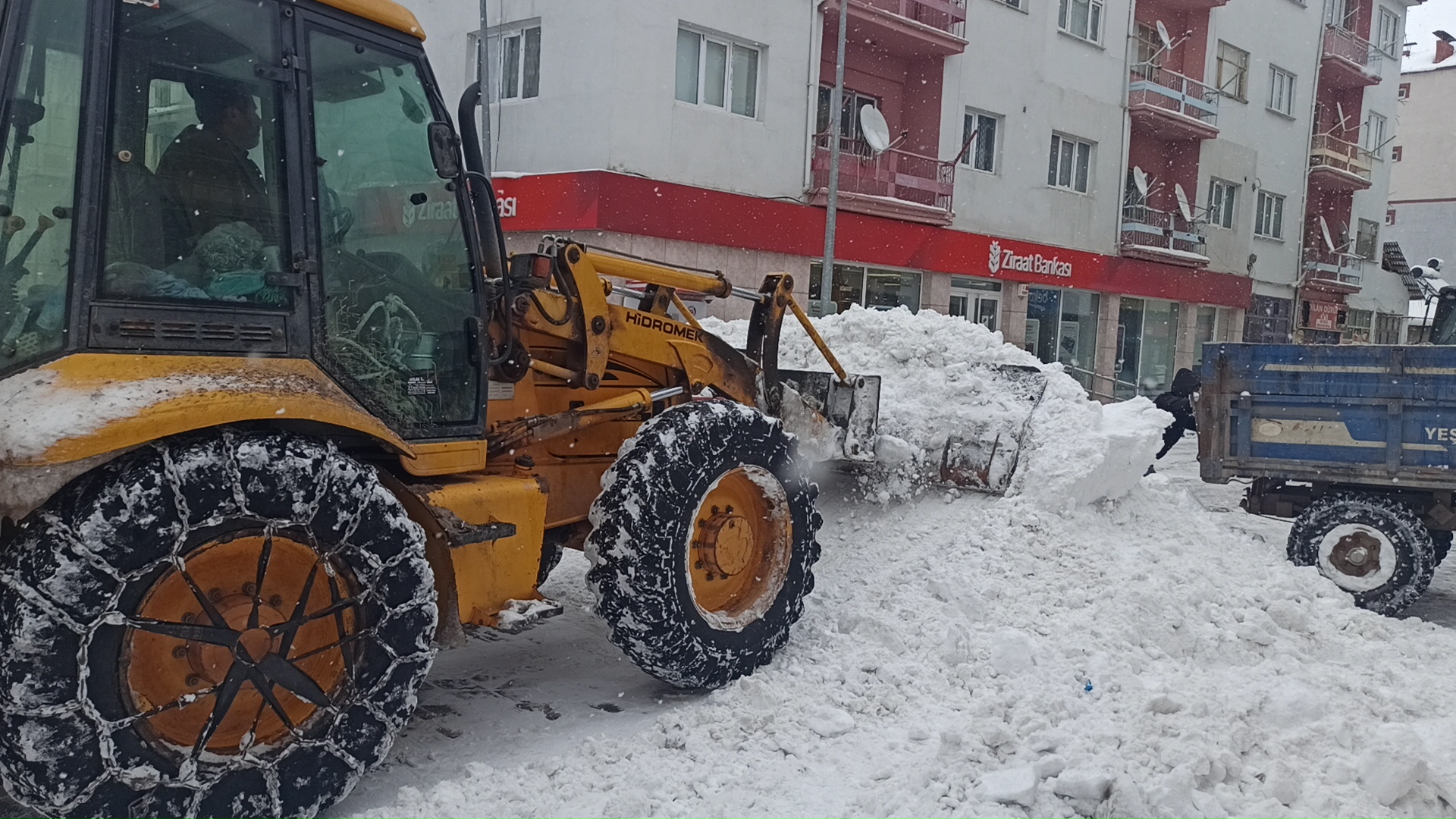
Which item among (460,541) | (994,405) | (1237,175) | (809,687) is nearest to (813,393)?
(994,405)

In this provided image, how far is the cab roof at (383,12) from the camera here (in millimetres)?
3494

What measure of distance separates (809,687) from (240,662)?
7.63 ft

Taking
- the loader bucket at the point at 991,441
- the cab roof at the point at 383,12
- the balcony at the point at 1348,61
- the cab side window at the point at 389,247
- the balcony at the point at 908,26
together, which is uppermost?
the balcony at the point at 1348,61

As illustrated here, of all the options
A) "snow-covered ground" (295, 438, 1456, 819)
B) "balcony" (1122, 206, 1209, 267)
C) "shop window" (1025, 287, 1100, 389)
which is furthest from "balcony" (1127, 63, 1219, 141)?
"snow-covered ground" (295, 438, 1456, 819)

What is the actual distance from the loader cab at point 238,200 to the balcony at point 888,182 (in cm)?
1230

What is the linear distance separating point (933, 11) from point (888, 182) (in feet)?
9.46

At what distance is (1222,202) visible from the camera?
81.7ft

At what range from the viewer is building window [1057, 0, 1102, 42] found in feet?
65.8

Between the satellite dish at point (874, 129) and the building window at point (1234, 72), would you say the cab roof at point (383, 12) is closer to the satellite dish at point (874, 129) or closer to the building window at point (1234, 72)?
the satellite dish at point (874, 129)

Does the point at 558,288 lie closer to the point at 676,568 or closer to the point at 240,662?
the point at 676,568

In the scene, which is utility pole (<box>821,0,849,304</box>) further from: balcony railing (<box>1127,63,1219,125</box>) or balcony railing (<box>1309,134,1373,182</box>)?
balcony railing (<box>1309,134,1373,182</box>)

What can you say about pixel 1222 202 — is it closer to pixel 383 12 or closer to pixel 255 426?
pixel 383 12

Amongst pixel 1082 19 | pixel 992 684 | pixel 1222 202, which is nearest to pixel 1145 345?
pixel 1222 202

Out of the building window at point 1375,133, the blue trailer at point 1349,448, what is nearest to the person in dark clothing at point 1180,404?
the blue trailer at point 1349,448
